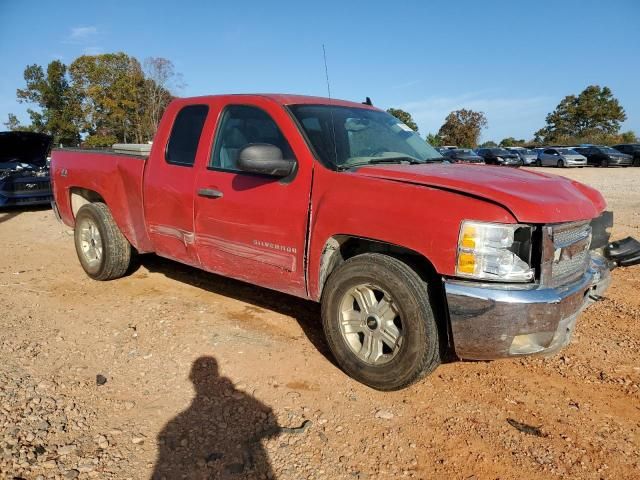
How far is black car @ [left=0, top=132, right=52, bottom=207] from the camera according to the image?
10500mm

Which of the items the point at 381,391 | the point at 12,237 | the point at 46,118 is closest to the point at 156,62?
the point at 46,118

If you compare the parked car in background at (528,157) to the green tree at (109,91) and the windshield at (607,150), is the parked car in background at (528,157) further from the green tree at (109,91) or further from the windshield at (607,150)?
the green tree at (109,91)

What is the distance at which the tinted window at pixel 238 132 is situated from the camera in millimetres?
3770

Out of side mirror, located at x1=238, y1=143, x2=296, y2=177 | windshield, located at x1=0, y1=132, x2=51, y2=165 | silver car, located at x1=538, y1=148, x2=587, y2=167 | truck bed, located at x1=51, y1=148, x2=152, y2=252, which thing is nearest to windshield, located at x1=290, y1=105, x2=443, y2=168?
side mirror, located at x1=238, y1=143, x2=296, y2=177

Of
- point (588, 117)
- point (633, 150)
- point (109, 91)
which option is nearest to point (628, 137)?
point (588, 117)

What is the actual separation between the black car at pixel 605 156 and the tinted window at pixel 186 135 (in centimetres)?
3603

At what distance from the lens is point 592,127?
58.0 meters

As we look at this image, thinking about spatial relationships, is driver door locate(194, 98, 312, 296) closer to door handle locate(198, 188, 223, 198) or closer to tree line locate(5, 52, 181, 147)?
door handle locate(198, 188, 223, 198)

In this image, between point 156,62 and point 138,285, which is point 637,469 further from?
point 156,62

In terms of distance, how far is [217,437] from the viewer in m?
2.65

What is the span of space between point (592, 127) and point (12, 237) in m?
63.8

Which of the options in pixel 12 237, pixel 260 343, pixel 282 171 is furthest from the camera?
pixel 12 237

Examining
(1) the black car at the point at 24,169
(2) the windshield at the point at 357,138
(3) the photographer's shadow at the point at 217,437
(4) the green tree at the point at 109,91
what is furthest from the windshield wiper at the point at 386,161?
(4) the green tree at the point at 109,91

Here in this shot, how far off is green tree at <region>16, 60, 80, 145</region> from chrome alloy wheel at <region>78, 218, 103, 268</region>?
1648 inches
